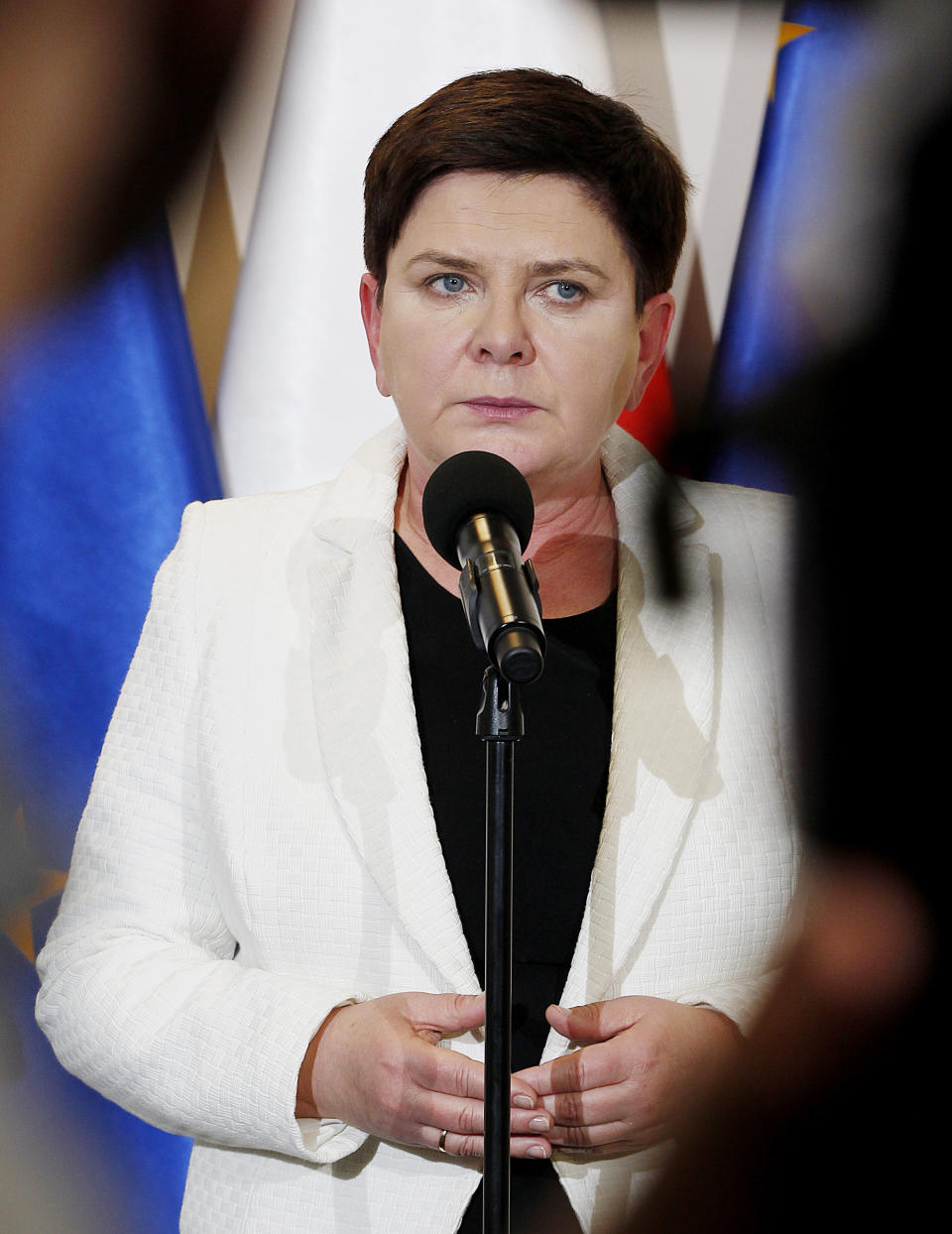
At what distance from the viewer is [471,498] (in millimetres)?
672

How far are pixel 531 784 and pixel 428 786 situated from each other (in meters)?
0.09

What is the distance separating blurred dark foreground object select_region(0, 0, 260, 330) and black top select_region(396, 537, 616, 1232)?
0.44 metres

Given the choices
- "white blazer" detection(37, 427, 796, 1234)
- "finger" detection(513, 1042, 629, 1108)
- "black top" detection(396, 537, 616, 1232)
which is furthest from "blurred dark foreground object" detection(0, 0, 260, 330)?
"finger" detection(513, 1042, 629, 1108)

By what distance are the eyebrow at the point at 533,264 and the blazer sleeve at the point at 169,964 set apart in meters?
0.32

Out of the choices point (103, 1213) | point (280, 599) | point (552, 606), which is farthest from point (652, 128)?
point (103, 1213)

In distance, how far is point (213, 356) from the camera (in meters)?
1.15

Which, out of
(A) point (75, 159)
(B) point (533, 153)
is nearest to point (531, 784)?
(B) point (533, 153)

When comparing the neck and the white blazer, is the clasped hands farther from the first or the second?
the neck

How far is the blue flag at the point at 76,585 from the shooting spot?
111 centimetres

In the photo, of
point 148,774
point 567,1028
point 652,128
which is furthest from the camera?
point 652,128

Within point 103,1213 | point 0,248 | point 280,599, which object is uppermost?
point 0,248

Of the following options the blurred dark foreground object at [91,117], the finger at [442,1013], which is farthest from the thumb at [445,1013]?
the blurred dark foreground object at [91,117]

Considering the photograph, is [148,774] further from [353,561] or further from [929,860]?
[929,860]

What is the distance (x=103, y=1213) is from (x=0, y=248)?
93 cm
